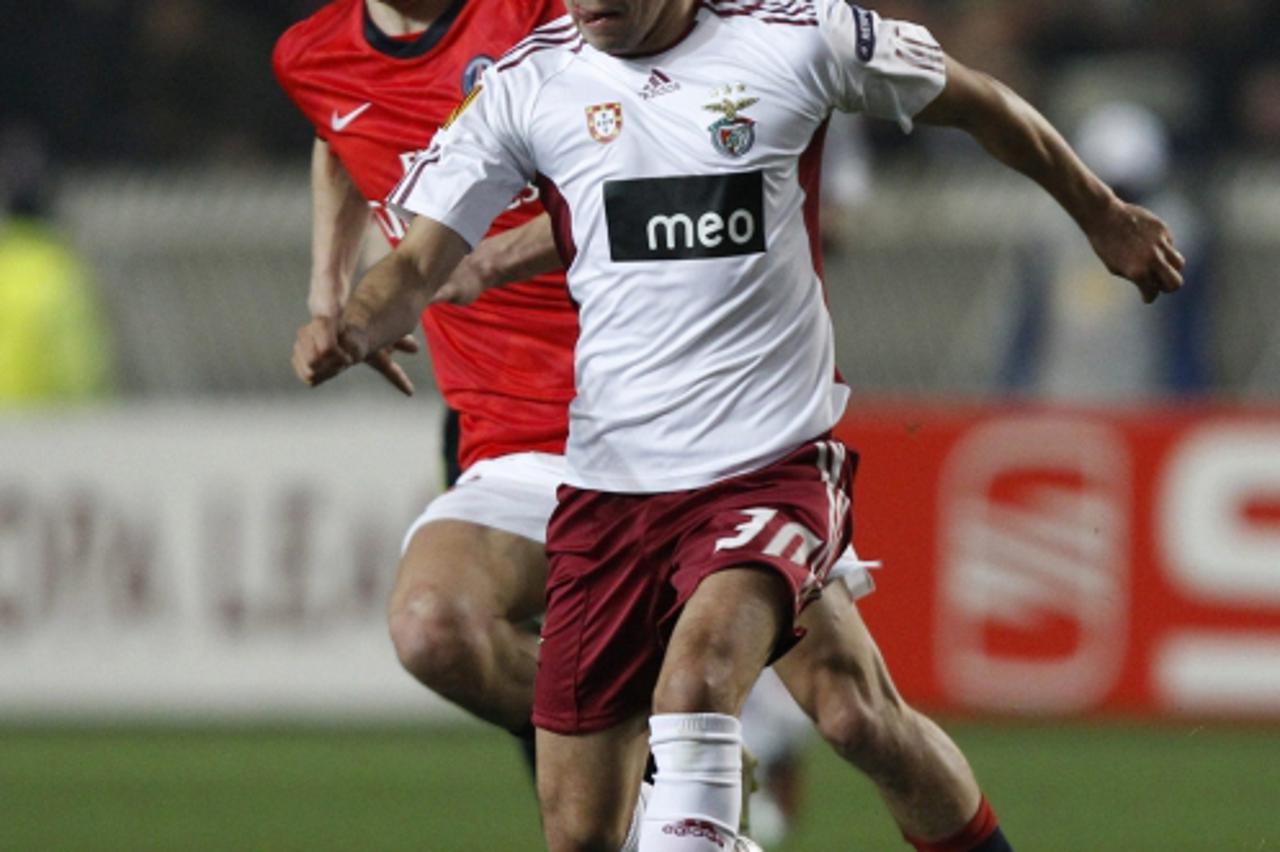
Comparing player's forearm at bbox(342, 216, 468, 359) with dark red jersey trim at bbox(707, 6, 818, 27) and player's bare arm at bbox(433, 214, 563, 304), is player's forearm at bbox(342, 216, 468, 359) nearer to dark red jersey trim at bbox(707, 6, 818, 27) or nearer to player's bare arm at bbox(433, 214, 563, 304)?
player's bare arm at bbox(433, 214, 563, 304)

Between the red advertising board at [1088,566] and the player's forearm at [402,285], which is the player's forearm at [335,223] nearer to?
the player's forearm at [402,285]

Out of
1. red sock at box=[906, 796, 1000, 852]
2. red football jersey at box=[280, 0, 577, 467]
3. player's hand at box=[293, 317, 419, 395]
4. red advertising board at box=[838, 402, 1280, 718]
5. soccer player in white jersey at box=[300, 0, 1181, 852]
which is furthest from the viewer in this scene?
red advertising board at box=[838, 402, 1280, 718]

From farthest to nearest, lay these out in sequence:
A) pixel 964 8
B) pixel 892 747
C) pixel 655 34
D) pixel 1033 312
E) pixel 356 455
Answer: pixel 964 8, pixel 1033 312, pixel 356 455, pixel 892 747, pixel 655 34

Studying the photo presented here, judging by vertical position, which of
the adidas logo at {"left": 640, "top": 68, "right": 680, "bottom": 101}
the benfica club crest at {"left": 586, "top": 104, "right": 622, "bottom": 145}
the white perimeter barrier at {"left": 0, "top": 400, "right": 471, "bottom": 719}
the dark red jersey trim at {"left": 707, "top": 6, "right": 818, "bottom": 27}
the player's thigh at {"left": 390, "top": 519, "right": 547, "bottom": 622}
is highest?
the dark red jersey trim at {"left": 707, "top": 6, "right": 818, "bottom": 27}

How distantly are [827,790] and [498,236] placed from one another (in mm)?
4275

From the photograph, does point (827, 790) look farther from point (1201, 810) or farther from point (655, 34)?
point (655, 34)

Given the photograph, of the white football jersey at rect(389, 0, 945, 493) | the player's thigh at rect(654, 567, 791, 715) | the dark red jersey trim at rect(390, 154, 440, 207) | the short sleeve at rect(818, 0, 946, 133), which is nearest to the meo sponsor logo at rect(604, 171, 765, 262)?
the white football jersey at rect(389, 0, 945, 493)

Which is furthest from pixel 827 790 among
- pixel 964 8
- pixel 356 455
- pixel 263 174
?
pixel 964 8

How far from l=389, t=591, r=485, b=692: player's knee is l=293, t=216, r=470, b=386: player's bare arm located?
2.42 ft

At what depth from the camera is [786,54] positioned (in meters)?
5.25

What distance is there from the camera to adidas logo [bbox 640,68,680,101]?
5.28 meters

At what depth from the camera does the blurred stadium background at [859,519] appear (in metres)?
9.30

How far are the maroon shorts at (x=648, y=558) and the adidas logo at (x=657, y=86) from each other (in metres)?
0.74

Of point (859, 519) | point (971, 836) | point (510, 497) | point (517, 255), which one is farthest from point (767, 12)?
point (859, 519)
